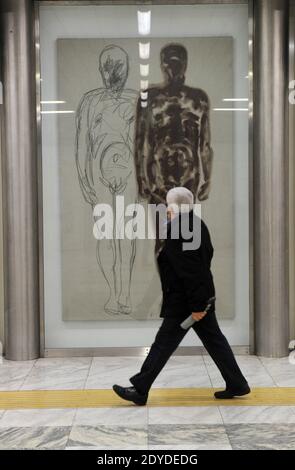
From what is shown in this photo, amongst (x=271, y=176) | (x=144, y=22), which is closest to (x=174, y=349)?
(x=271, y=176)

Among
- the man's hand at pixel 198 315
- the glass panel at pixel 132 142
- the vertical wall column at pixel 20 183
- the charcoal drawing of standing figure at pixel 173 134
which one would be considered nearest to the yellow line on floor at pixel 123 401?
the man's hand at pixel 198 315

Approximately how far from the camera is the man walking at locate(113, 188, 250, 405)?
5219mm

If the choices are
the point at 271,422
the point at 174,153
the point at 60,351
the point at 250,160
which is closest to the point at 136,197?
the point at 174,153

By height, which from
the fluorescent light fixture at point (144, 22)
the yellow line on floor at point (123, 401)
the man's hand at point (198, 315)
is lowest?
the yellow line on floor at point (123, 401)

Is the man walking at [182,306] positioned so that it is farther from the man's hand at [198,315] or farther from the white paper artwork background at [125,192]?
the white paper artwork background at [125,192]

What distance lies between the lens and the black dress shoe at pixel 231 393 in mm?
5508

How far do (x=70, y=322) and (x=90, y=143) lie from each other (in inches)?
69.7

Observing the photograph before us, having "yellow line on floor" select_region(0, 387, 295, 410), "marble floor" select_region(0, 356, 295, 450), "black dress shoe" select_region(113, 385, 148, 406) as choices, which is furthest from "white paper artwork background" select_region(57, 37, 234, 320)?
"black dress shoe" select_region(113, 385, 148, 406)

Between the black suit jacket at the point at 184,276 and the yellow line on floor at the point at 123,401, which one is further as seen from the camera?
the yellow line on floor at the point at 123,401

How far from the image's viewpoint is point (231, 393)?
18.1 ft

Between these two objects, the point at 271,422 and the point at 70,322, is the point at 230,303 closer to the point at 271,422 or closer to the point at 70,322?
the point at 70,322

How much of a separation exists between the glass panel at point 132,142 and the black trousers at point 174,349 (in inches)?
63.6

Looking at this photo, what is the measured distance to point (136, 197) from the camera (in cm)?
703

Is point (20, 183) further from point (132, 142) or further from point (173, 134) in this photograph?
point (173, 134)
